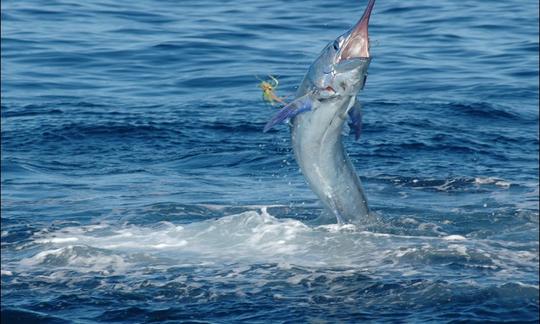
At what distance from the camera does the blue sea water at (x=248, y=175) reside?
1113 centimetres

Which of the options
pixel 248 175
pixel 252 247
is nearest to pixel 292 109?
pixel 252 247

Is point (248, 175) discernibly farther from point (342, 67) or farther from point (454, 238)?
point (342, 67)

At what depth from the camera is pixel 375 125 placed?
19250mm

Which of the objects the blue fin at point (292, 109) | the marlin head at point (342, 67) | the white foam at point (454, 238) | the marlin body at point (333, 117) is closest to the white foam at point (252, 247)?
the white foam at point (454, 238)

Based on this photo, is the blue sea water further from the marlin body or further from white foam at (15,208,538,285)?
the marlin body

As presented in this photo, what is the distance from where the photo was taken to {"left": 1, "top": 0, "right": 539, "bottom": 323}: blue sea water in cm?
1113

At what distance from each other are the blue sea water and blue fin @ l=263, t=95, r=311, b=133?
101 centimetres

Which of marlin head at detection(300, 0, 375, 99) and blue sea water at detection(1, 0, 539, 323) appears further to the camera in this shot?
blue sea water at detection(1, 0, 539, 323)

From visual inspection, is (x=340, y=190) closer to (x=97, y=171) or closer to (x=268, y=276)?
(x=268, y=276)

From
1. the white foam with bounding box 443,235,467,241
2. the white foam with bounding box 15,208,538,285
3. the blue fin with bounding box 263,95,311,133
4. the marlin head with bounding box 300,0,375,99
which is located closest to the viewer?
the marlin head with bounding box 300,0,375,99

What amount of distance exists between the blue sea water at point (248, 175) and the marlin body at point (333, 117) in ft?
2.15

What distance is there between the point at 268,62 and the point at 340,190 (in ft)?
44.1

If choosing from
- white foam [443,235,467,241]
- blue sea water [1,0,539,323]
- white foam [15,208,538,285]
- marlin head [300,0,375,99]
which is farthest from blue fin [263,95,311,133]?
white foam [443,235,467,241]

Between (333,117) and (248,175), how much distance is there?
533 cm
